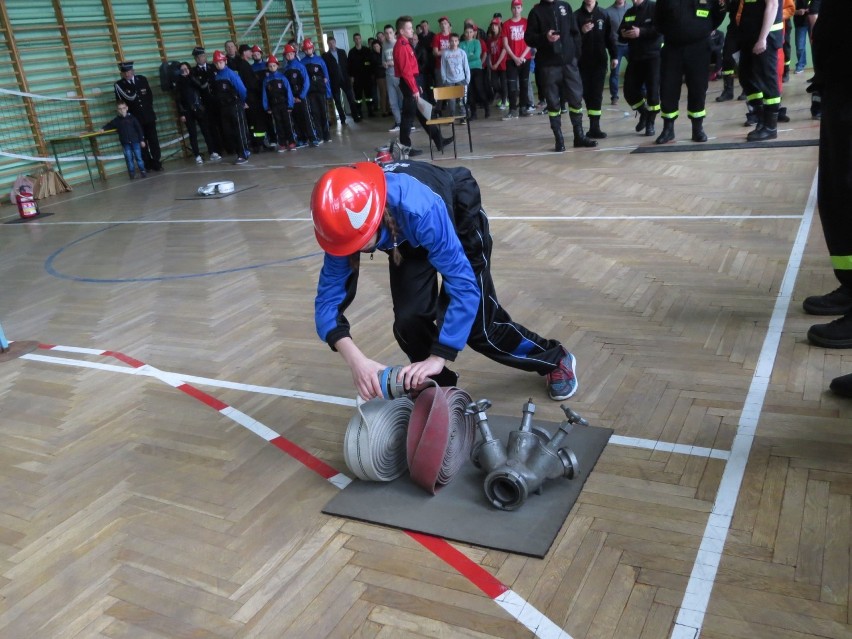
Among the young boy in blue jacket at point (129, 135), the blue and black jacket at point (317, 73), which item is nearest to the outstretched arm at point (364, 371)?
the young boy in blue jacket at point (129, 135)

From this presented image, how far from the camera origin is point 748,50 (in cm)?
827

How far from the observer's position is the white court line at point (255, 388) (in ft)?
9.80

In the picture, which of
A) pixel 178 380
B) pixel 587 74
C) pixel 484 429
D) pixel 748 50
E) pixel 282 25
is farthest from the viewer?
pixel 282 25

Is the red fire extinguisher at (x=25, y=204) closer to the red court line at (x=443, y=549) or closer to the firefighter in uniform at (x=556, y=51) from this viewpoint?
the firefighter in uniform at (x=556, y=51)

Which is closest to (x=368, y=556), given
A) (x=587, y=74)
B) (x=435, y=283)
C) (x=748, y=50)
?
(x=435, y=283)

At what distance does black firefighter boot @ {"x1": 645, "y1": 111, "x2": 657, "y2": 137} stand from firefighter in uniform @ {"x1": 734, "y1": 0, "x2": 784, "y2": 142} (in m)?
1.46

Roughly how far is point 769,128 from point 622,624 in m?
8.04

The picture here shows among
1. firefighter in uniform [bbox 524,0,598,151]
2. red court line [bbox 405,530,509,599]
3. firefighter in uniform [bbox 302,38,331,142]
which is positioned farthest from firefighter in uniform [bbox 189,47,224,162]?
red court line [bbox 405,530,509,599]

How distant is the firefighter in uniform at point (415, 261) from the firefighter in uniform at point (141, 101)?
487 inches

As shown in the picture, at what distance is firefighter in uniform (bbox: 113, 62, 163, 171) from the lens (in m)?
13.5

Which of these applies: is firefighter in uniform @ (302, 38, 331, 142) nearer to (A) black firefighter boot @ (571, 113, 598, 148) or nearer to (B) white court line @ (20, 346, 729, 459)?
(A) black firefighter boot @ (571, 113, 598, 148)

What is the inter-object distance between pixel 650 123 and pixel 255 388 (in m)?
8.01

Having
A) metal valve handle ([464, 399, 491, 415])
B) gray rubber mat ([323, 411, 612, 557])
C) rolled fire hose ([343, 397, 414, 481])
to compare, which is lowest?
gray rubber mat ([323, 411, 612, 557])

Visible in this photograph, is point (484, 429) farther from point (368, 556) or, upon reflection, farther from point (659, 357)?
point (659, 357)
